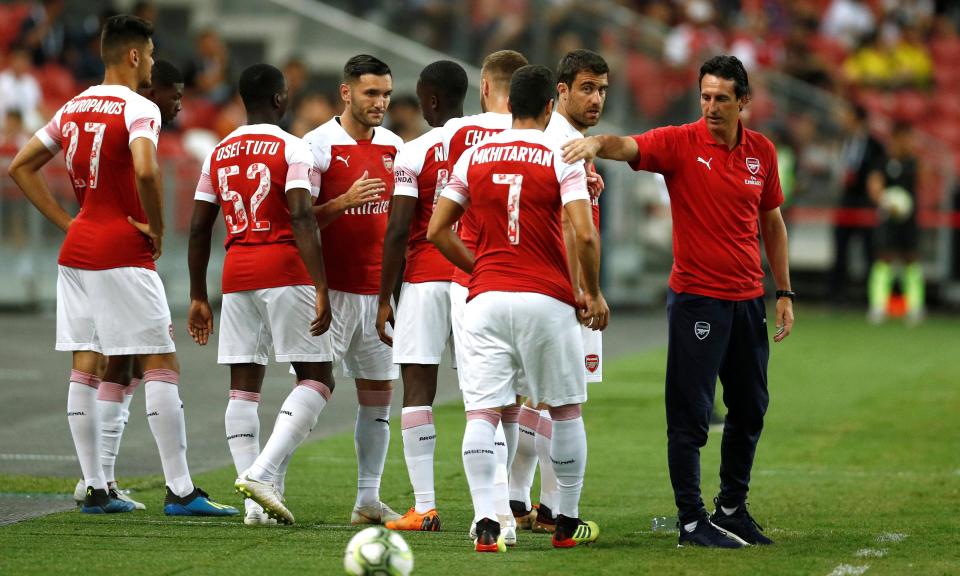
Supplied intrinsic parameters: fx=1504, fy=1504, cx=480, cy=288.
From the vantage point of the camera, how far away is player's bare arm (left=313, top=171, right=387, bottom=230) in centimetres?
774

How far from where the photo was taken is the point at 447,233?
706 centimetres

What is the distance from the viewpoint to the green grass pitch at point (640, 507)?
21.9ft

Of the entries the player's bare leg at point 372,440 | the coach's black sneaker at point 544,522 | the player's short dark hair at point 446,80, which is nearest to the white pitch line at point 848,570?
the coach's black sneaker at point 544,522

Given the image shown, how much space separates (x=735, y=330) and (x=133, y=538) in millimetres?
3064

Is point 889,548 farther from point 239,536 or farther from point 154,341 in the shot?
point 154,341

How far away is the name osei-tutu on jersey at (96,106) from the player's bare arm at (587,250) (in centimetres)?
255

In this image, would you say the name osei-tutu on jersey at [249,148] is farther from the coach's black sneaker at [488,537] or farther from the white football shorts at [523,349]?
the coach's black sneaker at [488,537]

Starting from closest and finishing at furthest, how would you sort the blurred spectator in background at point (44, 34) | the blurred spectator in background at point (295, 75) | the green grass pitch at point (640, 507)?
the green grass pitch at point (640, 507)
the blurred spectator in background at point (295, 75)
the blurred spectator in background at point (44, 34)

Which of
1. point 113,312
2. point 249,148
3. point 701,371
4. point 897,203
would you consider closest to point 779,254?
point 701,371

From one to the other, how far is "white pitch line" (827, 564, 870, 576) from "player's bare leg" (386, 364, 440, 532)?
6.63 ft

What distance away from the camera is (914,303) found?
2264 cm

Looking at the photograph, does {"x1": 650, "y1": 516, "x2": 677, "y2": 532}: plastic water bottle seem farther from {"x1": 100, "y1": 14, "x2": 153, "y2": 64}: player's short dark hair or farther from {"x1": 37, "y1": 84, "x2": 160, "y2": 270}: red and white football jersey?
{"x1": 100, "y1": 14, "x2": 153, "y2": 64}: player's short dark hair

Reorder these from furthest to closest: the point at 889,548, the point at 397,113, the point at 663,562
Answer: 1. the point at 397,113
2. the point at 889,548
3. the point at 663,562

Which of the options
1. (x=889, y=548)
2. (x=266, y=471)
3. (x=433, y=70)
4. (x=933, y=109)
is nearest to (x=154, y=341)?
(x=266, y=471)
